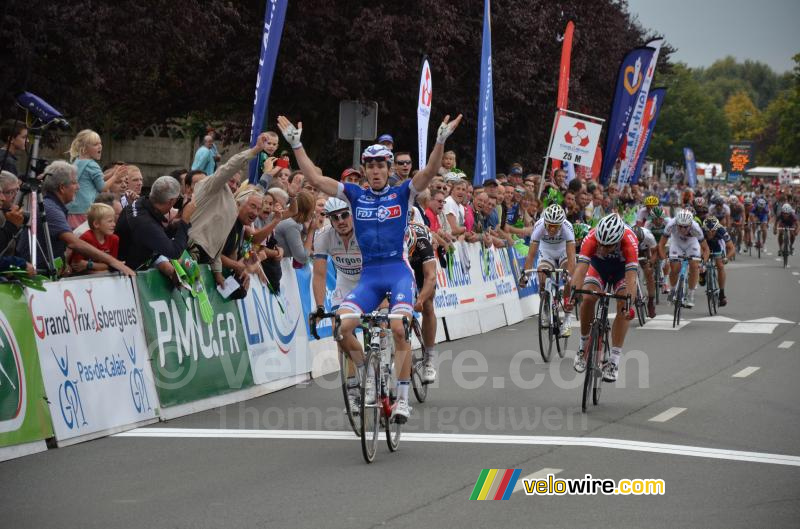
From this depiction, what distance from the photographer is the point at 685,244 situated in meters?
21.8

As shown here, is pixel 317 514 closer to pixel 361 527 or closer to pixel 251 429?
pixel 361 527

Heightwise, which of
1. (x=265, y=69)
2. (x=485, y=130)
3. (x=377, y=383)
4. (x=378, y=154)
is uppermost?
(x=265, y=69)

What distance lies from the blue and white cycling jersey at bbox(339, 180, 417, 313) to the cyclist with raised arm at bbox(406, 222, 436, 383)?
57 cm

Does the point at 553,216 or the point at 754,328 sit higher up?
the point at 553,216

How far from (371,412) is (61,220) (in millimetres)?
3526

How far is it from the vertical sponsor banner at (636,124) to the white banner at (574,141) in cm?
942

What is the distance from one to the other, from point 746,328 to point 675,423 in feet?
32.7

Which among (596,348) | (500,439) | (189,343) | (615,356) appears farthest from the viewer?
(615,356)

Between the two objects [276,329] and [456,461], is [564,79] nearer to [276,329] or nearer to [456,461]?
[276,329]

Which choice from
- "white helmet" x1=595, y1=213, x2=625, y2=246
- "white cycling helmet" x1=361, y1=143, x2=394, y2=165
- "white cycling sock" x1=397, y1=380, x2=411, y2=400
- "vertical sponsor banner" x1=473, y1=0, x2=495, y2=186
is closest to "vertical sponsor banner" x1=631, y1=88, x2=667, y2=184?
"vertical sponsor banner" x1=473, y1=0, x2=495, y2=186

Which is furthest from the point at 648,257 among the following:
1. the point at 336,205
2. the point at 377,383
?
the point at 377,383

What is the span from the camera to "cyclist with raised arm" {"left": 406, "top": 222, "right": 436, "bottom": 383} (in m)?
11.2

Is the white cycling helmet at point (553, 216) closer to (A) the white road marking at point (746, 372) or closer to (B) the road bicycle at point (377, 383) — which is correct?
(A) the white road marking at point (746, 372)

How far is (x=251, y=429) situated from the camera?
10633mm
